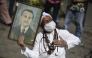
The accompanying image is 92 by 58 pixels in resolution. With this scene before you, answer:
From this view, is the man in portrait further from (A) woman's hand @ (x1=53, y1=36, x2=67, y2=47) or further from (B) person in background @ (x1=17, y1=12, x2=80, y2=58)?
(A) woman's hand @ (x1=53, y1=36, x2=67, y2=47)

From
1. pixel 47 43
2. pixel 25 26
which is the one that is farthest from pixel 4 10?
pixel 47 43

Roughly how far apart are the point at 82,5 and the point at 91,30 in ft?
6.55

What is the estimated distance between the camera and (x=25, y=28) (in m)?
3.53

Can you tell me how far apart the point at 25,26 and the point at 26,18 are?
11 centimetres

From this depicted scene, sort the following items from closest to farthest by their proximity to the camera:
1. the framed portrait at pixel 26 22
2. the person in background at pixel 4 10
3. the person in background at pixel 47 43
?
the person in background at pixel 47 43 → the framed portrait at pixel 26 22 → the person in background at pixel 4 10

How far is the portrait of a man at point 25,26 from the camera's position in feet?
11.5

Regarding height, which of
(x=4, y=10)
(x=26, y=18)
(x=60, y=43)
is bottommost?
(x=4, y=10)

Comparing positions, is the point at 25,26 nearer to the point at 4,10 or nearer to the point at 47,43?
the point at 47,43

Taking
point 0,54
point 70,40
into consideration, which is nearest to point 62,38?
point 70,40

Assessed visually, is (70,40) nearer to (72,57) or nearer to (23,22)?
(23,22)

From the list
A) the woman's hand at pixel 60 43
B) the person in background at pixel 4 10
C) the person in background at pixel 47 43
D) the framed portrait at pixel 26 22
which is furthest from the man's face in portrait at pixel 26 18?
the person in background at pixel 4 10

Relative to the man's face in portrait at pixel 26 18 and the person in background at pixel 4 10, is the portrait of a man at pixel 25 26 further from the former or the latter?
the person in background at pixel 4 10

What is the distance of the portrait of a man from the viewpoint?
3494mm

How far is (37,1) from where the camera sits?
331 inches
